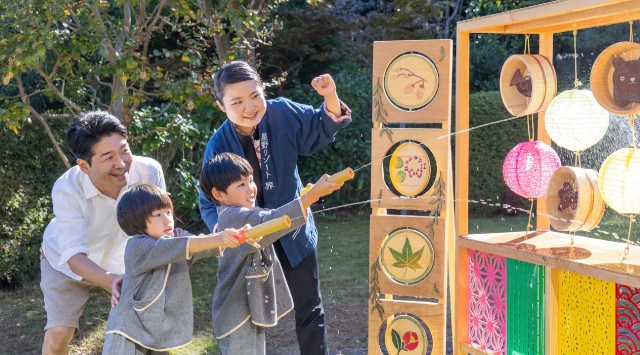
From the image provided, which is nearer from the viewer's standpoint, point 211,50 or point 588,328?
point 588,328

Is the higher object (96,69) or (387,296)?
(96,69)

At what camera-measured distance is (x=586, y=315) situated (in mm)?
3191

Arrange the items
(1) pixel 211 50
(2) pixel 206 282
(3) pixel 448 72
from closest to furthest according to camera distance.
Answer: (3) pixel 448 72, (2) pixel 206 282, (1) pixel 211 50

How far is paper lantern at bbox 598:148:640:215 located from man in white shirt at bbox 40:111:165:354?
171 cm

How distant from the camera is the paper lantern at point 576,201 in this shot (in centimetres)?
325

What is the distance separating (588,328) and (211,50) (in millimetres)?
6500

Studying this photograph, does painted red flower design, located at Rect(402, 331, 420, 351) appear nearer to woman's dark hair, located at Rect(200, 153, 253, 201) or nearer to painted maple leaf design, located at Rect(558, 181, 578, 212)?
painted maple leaf design, located at Rect(558, 181, 578, 212)

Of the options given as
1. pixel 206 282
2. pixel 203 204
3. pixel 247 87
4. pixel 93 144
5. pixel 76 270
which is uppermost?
pixel 247 87

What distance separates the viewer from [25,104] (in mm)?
5176

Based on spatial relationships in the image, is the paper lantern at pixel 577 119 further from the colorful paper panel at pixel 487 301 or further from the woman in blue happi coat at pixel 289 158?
the woman in blue happi coat at pixel 289 158

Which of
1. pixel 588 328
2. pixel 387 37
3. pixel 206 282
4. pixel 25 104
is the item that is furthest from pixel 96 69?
pixel 387 37

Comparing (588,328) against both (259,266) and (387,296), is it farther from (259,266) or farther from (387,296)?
(259,266)

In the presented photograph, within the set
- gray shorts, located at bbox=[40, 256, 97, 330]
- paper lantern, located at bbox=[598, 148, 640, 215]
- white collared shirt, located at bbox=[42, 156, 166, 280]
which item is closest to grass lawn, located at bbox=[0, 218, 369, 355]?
gray shorts, located at bbox=[40, 256, 97, 330]

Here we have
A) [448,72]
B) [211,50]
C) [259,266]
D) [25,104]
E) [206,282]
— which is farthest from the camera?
[211,50]
